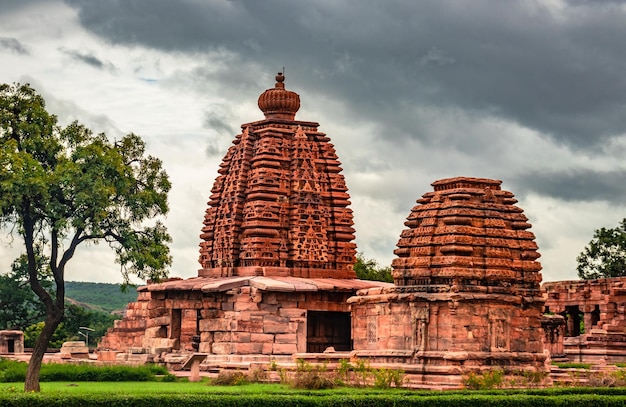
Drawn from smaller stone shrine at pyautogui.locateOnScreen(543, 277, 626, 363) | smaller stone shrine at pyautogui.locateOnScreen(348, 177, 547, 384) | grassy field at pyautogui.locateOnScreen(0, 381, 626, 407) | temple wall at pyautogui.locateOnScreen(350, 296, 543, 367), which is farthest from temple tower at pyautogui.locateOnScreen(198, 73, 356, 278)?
grassy field at pyautogui.locateOnScreen(0, 381, 626, 407)

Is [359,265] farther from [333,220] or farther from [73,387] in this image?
[73,387]

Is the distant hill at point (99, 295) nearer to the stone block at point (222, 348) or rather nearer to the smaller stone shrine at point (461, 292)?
the stone block at point (222, 348)

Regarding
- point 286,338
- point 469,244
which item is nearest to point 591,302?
point 286,338

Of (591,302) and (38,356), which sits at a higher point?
(591,302)

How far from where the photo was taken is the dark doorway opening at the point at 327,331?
3516 centimetres

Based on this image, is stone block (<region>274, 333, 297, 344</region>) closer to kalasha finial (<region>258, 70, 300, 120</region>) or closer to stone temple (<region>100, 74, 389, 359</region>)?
stone temple (<region>100, 74, 389, 359</region>)

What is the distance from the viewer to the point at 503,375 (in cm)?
2770

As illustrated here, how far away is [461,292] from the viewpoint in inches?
1103

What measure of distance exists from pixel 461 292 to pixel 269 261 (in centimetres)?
832

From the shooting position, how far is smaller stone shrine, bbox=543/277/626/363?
3847cm

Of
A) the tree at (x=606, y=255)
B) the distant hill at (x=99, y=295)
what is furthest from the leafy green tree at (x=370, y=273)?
the distant hill at (x=99, y=295)

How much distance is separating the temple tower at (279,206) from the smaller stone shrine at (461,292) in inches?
227

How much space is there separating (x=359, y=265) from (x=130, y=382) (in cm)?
2606

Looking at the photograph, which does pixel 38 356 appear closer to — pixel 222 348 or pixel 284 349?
pixel 222 348
